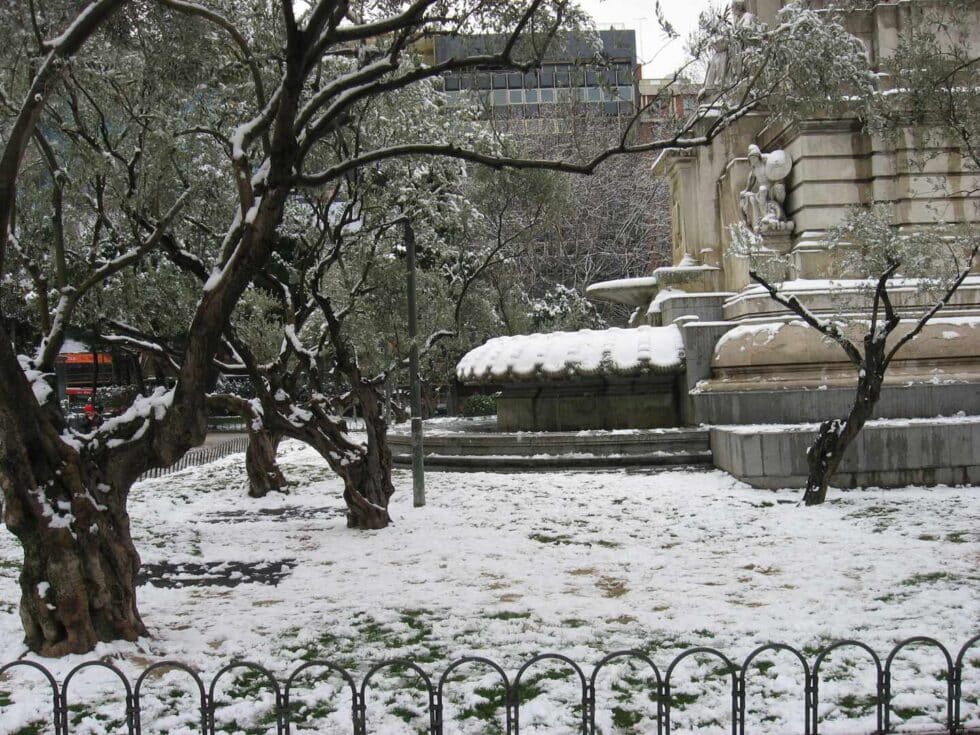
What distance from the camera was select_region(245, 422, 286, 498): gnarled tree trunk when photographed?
13.1 meters

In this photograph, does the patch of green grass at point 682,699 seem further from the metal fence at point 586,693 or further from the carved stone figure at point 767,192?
the carved stone figure at point 767,192

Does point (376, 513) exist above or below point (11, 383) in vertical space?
below

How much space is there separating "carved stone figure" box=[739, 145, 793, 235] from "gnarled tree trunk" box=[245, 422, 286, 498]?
8.60 metres

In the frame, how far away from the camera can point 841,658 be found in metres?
5.28

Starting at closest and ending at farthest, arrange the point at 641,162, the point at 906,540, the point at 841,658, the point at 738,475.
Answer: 1. the point at 841,658
2. the point at 906,540
3. the point at 738,475
4. the point at 641,162

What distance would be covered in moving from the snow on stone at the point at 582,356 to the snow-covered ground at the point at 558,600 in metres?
2.65

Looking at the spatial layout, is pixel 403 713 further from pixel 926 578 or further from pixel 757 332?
pixel 757 332

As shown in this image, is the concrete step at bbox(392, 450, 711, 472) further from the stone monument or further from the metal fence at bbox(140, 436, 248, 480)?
the metal fence at bbox(140, 436, 248, 480)

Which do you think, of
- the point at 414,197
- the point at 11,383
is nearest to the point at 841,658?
the point at 11,383

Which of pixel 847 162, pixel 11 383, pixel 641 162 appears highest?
pixel 641 162

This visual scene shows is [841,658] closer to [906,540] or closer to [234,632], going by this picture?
[906,540]

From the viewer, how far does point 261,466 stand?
520 inches

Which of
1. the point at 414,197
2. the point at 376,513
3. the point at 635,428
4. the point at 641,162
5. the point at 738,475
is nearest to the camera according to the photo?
the point at 376,513

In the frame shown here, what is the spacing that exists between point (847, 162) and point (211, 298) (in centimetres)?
1174
